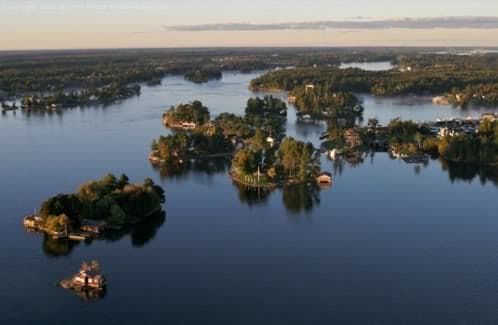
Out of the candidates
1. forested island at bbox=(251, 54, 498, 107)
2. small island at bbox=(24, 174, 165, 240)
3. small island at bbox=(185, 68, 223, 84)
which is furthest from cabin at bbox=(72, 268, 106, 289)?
small island at bbox=(185, 68, 223, 84)

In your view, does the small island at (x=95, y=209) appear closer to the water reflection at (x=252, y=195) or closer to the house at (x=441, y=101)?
the water reflection at (x=252, y=195)

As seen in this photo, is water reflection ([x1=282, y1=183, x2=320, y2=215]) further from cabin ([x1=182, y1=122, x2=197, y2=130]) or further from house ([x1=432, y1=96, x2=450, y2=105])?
house ([x1=432, y1=96, x2=450, y2=105])

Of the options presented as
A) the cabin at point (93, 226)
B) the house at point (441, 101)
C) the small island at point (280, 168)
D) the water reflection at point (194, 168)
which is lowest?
the cabin at point (93, 226)

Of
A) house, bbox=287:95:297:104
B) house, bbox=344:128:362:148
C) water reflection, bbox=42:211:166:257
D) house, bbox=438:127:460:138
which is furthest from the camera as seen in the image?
house, bbox=287:95:297:104

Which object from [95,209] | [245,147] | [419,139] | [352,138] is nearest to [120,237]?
[95,209]

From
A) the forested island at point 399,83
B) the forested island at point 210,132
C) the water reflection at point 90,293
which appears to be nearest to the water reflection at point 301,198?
the forested island at point 210,132

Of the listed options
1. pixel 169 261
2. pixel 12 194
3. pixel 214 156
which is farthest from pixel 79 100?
pixel 169 261
